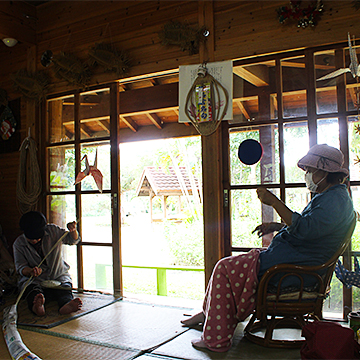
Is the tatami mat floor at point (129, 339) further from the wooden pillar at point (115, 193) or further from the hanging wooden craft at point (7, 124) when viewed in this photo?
the hanging wooden craft at point (7, 124)

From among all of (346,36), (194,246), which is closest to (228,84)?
(346,36)

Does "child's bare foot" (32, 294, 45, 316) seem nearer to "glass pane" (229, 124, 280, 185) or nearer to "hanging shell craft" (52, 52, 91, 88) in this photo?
"glass pane" (229, 124, 280, 185)

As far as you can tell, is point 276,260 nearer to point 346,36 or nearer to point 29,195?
point 346,36

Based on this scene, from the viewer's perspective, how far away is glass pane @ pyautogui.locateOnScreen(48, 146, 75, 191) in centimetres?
388

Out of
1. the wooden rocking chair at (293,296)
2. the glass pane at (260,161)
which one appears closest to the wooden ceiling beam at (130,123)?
the glass pane at (260,161)

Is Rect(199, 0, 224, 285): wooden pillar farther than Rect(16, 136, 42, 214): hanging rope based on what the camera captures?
No

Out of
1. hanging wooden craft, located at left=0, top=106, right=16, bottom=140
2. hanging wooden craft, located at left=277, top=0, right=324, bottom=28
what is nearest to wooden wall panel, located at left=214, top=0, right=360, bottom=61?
hanging wooden craft, located at left=277, top=0, right=324, bottom=28

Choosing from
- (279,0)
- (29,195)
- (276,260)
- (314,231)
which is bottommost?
(276,260)

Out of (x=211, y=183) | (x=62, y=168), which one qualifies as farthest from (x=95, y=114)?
(x=211, y=183)

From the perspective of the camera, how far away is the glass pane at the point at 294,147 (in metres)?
2.81

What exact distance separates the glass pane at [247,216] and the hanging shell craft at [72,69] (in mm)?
1915

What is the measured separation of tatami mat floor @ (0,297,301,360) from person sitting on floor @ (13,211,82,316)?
35cm

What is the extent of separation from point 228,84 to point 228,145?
502 millimetres

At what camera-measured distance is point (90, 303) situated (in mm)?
3225
